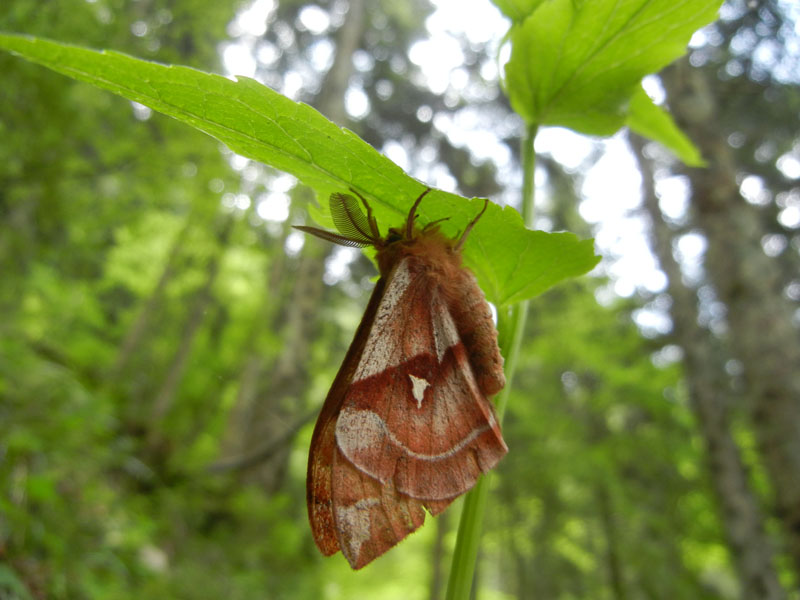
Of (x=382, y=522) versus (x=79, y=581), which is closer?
(x=382, y=522)

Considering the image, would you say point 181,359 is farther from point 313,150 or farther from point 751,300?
point 313,150

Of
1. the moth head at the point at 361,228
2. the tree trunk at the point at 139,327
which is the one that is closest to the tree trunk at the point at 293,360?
the tree trunk at the point at 139,327

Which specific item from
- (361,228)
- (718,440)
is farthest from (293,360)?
(361,228)

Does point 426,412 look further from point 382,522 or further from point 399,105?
point 399,105

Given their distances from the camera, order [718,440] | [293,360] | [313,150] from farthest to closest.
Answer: [293,360] → [718,440] → [313,150]

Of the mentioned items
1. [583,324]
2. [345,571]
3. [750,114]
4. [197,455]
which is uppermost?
[750,114]

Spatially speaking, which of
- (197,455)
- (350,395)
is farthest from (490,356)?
(197,455)

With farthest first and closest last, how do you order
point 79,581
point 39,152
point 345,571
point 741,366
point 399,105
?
1. point 345,571
2. point 399,105
3. point 741,366
4. point 39,152
5. point 79,581
